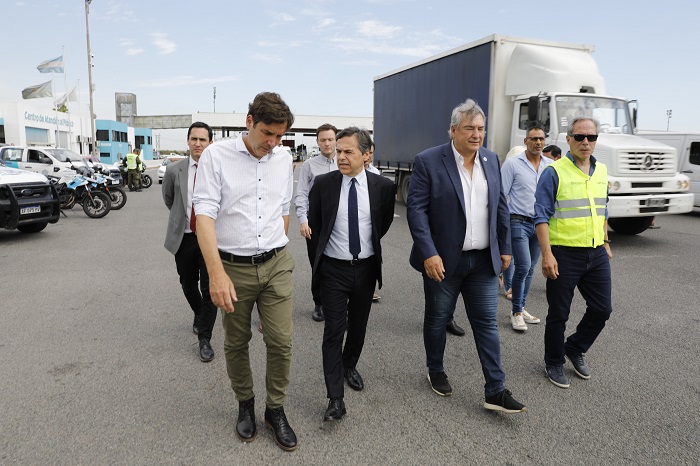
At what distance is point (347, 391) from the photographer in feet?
11.3

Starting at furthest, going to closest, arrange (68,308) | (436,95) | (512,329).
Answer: (436,95)
(68,308)
(512,329)

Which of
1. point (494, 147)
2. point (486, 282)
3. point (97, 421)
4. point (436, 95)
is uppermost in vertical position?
point (436, 95)

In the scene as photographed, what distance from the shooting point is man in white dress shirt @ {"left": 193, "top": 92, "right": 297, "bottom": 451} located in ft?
8.44

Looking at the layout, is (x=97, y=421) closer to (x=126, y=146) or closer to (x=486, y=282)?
(x=486, y=282)

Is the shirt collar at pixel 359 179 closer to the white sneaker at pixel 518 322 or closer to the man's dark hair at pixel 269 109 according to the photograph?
the man's dark hair at pixel 269 109

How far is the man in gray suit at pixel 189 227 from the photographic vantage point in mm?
3977

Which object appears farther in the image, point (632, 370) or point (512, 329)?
point (512, 329)

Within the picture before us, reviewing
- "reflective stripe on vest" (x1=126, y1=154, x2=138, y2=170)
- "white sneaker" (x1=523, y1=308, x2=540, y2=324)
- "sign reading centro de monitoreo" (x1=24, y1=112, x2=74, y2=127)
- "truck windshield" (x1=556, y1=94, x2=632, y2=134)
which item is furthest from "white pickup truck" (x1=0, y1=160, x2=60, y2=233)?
"sign reading centro de monitoreo" (x1=24, y1=112, x2=74, y2=127)

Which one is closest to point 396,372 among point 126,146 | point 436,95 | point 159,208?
point 436,95

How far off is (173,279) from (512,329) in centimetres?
416

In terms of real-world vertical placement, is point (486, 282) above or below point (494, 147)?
below

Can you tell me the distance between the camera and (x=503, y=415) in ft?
10.2

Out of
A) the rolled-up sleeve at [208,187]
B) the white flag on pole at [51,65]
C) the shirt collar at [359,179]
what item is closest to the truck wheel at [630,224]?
the shirt collar at [359,179]

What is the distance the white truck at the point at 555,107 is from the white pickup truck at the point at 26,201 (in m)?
8.44
